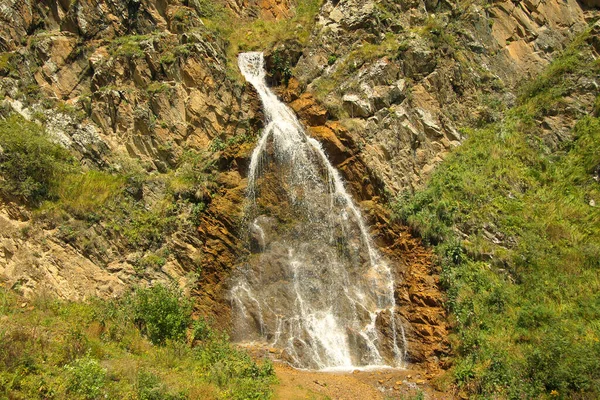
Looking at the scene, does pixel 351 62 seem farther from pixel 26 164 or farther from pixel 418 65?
pixel 26 164

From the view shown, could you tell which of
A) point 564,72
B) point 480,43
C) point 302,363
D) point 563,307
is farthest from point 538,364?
point 480,43

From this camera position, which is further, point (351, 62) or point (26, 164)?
point (351, 62)

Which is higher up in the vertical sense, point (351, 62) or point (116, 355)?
point (351, 62)

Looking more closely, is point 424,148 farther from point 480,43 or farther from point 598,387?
point 598,387

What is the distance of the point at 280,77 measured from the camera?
22.8 meters

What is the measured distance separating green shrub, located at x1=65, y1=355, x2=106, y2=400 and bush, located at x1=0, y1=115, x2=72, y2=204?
25.3 feet

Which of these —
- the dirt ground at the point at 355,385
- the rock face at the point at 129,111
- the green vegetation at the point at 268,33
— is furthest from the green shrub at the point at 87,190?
the green vegetation at the point at 268,33

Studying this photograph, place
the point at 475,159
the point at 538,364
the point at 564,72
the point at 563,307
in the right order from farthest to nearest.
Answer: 1. the point at 564,72
2. the point at 475,159
3. the point at 563,307
4. the point at 538,364

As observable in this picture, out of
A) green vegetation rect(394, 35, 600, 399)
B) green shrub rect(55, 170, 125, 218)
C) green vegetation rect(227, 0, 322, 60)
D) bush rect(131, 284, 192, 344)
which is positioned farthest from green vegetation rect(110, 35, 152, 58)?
green vegetation rect(394, 35, 600, 399)

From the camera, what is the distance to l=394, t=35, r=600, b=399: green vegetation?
1129cm

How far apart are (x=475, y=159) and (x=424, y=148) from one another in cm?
238

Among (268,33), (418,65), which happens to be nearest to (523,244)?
(418,65)

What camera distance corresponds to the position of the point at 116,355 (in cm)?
953

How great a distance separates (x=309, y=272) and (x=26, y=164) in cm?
1035
